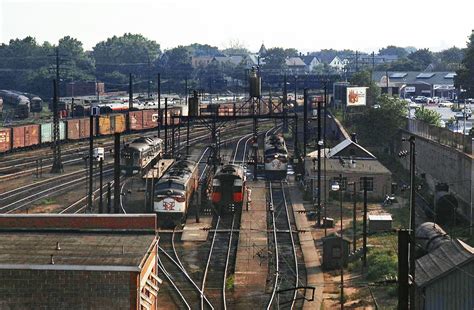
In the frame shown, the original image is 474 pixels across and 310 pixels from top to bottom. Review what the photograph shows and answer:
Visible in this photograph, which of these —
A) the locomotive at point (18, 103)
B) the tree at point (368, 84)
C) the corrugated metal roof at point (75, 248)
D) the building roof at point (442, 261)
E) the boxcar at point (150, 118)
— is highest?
the tree at point (368, 84)

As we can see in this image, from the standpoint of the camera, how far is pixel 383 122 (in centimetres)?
6944

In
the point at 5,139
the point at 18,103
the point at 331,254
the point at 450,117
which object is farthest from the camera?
the point at 18,103

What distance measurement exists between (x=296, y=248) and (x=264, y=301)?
8.61 meters

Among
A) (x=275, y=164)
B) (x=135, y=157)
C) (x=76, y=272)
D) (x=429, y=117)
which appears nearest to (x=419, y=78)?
(x=429, y=117)

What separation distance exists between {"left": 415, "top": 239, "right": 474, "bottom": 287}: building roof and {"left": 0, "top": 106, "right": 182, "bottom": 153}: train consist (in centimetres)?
3269

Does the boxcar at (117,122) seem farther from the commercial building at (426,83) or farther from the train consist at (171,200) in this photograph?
the commercial building at (426,83)

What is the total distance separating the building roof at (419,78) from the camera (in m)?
134

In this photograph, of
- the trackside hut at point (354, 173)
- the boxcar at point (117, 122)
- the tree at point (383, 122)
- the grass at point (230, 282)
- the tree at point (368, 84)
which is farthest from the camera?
the tree at point (368, 84)

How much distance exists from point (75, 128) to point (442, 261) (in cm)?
5424

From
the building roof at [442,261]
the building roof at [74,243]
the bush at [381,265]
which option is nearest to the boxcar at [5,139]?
the bush at [381,265]

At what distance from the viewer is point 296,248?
34.4m

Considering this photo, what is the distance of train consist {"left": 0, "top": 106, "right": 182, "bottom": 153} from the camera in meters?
63.5

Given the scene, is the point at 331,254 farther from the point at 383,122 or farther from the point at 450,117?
the point at 450,117

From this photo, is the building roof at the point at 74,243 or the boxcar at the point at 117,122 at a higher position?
the boxcar at the point at 117,122
